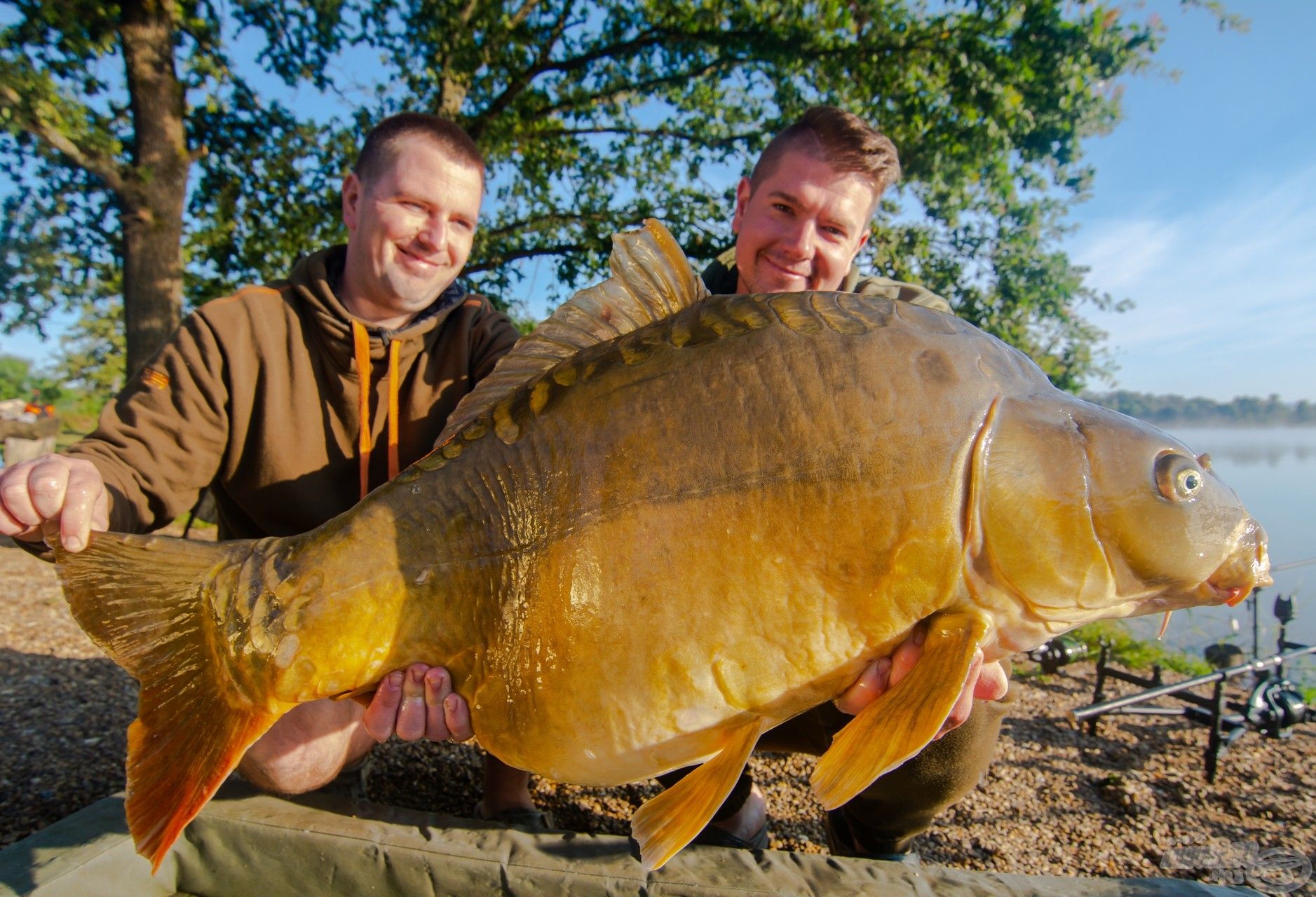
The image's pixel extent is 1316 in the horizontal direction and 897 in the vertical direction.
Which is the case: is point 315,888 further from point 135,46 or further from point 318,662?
point 135,46

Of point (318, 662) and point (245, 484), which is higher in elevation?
point (245, 484)

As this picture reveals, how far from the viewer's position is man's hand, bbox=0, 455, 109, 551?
1.34m

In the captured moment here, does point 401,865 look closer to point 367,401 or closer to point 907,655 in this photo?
point 367,401

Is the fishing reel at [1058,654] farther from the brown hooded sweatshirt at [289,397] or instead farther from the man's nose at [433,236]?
the man's nose at [433,236]

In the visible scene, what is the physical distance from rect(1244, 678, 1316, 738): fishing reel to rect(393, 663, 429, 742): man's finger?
3079 millimetres

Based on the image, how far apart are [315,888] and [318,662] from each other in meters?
0.89

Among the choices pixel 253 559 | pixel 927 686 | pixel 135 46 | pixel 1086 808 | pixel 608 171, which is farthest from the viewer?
pixel 608 171

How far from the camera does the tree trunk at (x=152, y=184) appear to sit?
5.69 metres

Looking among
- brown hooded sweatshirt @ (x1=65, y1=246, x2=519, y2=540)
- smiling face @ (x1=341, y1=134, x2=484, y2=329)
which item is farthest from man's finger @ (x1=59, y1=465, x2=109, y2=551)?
smiling face @ (x1=341, y1=134, x2=484, y2=329)

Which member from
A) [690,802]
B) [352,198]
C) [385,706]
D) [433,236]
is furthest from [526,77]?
[690,802]

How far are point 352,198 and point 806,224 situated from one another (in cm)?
143

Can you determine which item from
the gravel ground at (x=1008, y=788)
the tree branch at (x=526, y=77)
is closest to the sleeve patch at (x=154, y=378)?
the gravel ground at (x=1008, y=788)

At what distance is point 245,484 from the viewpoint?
7.42 ft

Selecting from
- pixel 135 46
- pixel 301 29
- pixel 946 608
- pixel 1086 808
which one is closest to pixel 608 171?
pixel 301 29
